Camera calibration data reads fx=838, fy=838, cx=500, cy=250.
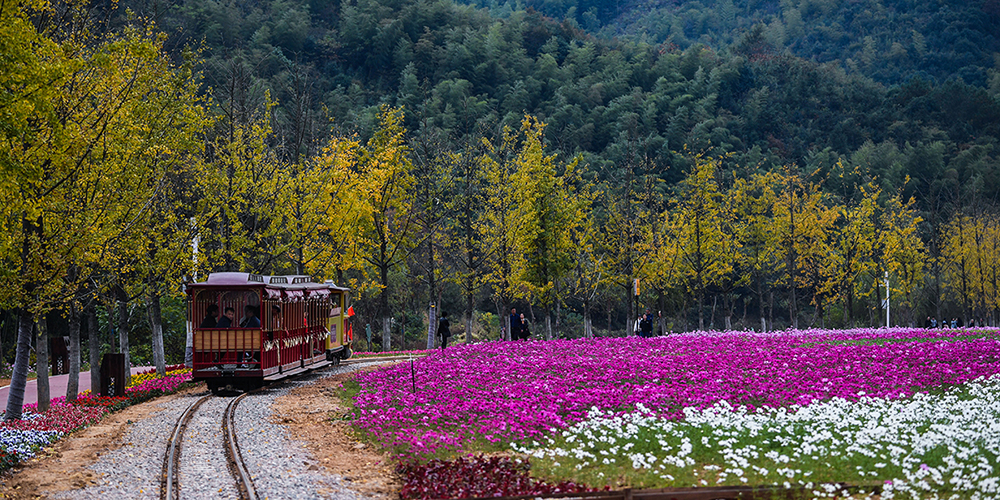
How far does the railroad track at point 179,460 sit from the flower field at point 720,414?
Answer: 262 cm

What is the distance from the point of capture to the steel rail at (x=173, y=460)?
1204 cm

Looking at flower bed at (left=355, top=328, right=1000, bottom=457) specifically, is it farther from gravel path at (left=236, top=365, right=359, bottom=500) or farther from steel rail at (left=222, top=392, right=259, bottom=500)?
steel rail at (left=222, top=392, right=259, bottom=500)

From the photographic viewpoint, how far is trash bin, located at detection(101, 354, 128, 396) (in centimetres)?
2330

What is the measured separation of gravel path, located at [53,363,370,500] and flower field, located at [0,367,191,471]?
1334mm

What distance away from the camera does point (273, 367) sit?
954 inches

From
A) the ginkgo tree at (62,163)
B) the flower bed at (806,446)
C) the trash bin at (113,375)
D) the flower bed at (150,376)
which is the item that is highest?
the ginkgo tree at (62,163)

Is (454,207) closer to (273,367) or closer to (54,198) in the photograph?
(273,367)

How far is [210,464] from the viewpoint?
13805mm

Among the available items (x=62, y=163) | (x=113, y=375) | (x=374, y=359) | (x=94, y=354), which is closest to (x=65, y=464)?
(x=62, y=163)

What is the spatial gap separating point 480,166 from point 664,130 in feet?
230

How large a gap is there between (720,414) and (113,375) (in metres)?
16.8

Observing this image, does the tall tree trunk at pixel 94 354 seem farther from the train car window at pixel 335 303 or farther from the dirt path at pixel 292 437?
the train car window at pixel 335 303

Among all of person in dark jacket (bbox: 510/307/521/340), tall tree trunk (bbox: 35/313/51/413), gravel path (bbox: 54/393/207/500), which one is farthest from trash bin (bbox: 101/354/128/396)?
person in dark jacket (bbox: 510/307/521/340)

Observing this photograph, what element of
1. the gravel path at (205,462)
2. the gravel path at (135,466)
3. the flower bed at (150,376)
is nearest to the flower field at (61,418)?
the flower bed at (150,376)
